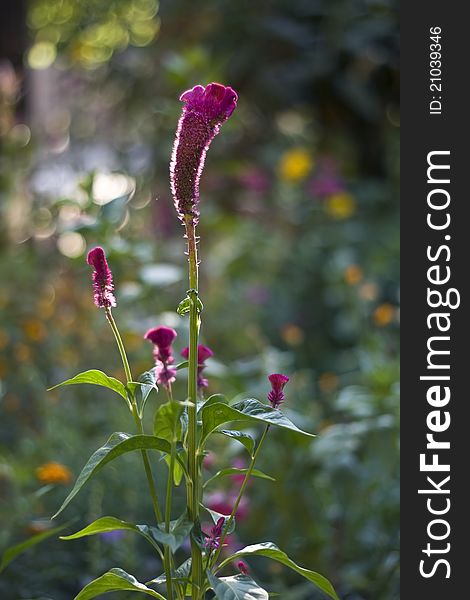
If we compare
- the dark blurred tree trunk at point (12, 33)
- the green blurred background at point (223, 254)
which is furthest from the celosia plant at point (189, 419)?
the dark blurred tree trunk at point (12, 33)

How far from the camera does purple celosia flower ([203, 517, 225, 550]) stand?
772 millimetres

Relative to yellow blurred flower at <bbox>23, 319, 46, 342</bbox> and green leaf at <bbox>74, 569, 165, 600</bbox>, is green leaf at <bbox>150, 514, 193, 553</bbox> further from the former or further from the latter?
yellow blurred flower at <bbox>23, 319, 46, 342</bbox>

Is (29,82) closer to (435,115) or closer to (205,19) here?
(205,19)

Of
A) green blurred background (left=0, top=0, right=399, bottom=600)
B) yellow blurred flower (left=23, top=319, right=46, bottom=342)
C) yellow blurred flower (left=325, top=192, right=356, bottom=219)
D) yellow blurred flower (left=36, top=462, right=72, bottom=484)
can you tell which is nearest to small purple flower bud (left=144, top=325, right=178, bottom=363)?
green blurred background (left=0, top=0, right=399, bottom=600)

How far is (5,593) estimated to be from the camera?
1198 mm

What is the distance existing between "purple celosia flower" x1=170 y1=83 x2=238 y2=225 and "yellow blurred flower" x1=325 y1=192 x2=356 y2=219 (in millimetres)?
1999

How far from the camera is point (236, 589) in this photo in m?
0.73

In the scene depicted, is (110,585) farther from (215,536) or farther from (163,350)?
(163,350)

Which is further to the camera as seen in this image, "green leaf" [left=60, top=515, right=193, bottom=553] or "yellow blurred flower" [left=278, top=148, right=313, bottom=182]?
"yellow blurred flower" [left=278, top=148, right=313, bottom=182]

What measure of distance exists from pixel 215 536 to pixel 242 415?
5.3 inches

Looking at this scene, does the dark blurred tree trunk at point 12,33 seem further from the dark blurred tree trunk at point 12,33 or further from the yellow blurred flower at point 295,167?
the yellow blurred flower at point 295,167

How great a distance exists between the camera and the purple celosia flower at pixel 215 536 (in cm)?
77

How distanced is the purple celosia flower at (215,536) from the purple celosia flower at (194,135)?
267 mm

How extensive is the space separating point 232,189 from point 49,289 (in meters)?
1.17
